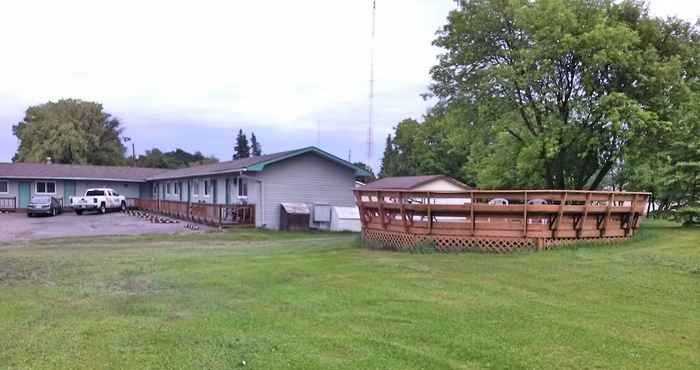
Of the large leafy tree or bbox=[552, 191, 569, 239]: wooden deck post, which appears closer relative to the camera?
bbox=[552, 191, 569, 239]: wooden deck post

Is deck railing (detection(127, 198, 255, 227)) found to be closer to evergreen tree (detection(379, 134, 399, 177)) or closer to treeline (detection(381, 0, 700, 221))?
treeline (detection(381, 0, 700, 221))

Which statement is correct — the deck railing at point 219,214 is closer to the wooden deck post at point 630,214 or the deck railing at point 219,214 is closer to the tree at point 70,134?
the wooden deck post at point 630,214

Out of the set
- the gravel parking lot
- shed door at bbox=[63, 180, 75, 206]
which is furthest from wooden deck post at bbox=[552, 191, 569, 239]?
shed door at bbox=[63, 180, 75, 206]

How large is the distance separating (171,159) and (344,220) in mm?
61965

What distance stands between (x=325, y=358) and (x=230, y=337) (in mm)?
1156

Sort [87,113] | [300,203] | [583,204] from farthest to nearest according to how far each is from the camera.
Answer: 1. [87,113]
2. [300,203]
3. [583,204]

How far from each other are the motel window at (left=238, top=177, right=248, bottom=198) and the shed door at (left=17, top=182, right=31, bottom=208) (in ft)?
Answer: 71.0

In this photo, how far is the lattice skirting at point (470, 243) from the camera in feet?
39.1

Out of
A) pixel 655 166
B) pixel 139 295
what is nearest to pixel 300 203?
pixel 655 166

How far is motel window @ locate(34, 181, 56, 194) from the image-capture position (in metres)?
39.9

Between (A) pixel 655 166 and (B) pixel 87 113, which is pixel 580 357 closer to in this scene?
(A) pixel 655 166

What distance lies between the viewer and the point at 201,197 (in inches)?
1281

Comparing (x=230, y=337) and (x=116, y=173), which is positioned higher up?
(x=116, y=173)

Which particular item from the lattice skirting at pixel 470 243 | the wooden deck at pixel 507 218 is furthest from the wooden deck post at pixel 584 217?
the lattice skirting at pixel 470 243
